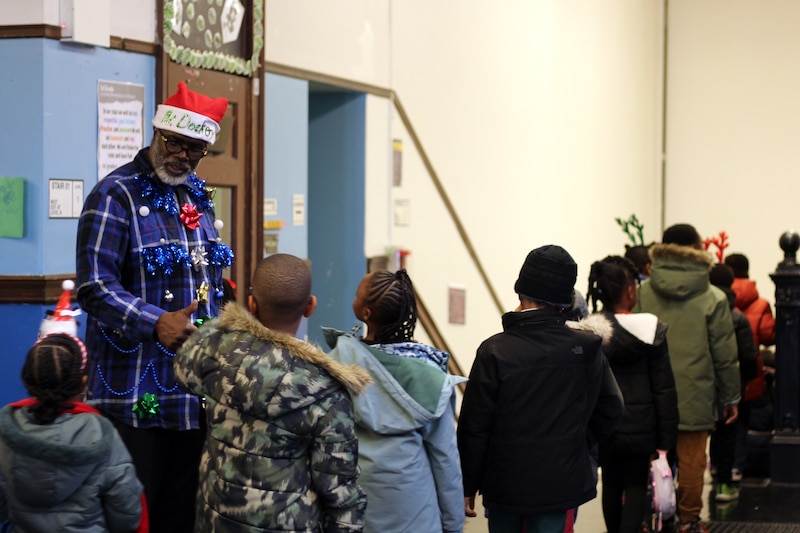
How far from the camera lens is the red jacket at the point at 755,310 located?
788cm

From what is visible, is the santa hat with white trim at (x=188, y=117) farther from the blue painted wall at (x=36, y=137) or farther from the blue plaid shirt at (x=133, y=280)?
the blue painted wall at (x=36, y=137)

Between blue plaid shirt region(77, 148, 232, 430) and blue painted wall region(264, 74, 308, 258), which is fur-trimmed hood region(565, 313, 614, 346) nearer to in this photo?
blue plaid shirt region(77, 148, 232, 430)

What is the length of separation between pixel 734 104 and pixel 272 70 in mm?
7696

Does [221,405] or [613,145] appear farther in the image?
[613,145]

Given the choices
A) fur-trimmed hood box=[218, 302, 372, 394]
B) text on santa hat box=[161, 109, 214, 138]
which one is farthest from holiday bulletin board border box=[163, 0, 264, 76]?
fur-trimmed hood box=[218, 302, 372, 394]

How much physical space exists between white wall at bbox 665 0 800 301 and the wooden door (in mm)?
7707

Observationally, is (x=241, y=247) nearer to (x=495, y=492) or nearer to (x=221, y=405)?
(x=495, y=492)

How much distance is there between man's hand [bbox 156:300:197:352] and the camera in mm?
3496

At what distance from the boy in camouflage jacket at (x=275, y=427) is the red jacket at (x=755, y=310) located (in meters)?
5.26

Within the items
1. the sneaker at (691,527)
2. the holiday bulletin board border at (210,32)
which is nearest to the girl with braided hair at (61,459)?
the holiday bulletin board border at (210,32)

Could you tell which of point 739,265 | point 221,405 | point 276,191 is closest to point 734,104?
point 739,265

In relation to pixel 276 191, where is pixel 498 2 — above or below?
above

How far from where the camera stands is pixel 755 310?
8.02 metres

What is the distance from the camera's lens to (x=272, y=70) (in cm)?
714
